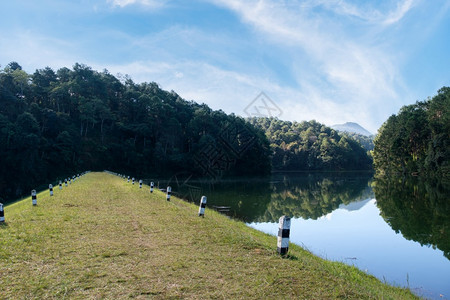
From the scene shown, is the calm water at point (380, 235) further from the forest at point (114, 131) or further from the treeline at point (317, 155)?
the treeline at point (317, 155)

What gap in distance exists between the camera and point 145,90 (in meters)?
80.0

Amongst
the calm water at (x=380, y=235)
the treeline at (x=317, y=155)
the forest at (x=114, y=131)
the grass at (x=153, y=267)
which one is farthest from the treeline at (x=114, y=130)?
the grass at (x=153, y=267)

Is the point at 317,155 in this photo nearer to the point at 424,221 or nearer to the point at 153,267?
the point at 424,221

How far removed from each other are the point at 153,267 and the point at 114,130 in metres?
68.4

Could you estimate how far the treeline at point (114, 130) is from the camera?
50.0m

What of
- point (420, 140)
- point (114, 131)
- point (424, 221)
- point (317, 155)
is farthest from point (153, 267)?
point (317, 155)

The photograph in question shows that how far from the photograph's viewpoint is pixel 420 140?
57.5 meters

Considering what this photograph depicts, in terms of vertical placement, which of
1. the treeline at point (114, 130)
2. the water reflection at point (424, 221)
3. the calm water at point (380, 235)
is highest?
the treeline at point (114, 130)

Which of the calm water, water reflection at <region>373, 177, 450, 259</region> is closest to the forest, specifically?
the calm water

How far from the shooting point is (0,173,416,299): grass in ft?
14.2

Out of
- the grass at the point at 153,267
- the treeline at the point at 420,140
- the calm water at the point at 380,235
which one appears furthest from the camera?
the treeline at the point at 420,140

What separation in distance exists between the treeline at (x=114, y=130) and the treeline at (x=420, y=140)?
30142 mm

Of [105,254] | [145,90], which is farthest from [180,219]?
[145,90]

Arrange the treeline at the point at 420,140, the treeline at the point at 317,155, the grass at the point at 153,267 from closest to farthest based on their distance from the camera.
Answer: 1. the grass at the point at 153,267
2. the treeline at the point at 420,140
3. the treeline at the point at 317,155
